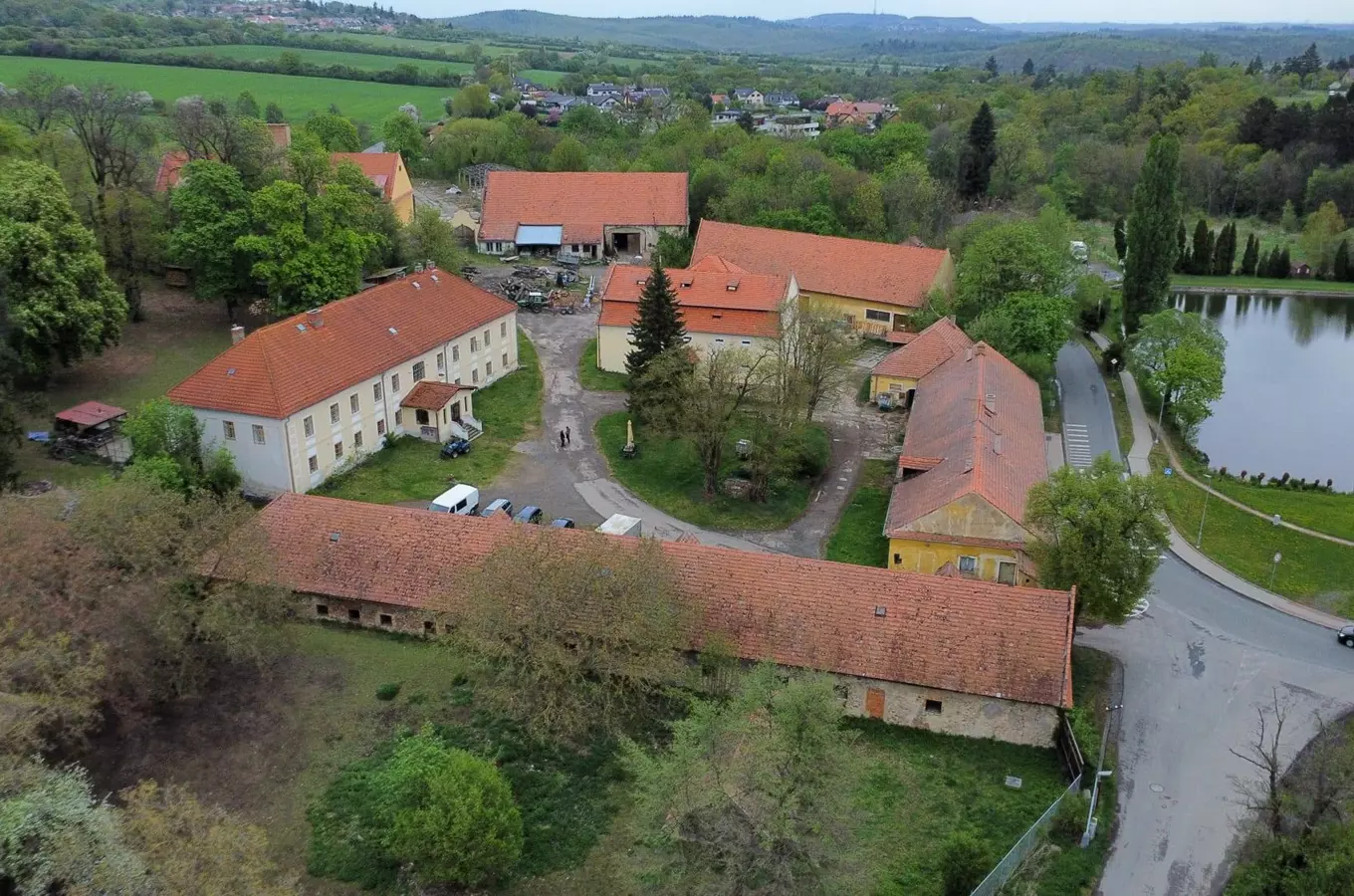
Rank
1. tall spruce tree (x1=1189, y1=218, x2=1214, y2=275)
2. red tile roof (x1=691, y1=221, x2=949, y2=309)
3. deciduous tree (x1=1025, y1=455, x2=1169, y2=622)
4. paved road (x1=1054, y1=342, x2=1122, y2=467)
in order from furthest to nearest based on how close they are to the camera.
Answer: tall spruce tree (x1=1189, y1=218, x2=1214, y2=275) → red tile roof (x1=691, y1=221, x2=949, y2=309) → paved road (x1=1054, y1=342, x2=1122, y2=467) → deciduous tree (x1=1025, y1=455, x2=1169, y2=622)

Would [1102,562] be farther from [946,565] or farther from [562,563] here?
[562,563]

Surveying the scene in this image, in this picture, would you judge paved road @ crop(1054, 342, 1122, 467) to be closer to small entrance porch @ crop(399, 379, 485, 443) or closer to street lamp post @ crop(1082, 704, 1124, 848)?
street lamp post @ crop(1082, 704, 1124, 848)

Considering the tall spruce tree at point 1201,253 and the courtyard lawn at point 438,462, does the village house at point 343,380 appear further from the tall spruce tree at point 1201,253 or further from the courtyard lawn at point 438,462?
the tall spruce tree at point 1201,253

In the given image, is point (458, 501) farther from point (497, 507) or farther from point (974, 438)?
point (974, 438)

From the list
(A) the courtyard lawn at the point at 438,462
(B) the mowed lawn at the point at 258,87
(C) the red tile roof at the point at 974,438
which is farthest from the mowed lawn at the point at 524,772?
(B) the mowed lawn at the point at 258,87

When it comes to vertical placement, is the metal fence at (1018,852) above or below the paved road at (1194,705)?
above

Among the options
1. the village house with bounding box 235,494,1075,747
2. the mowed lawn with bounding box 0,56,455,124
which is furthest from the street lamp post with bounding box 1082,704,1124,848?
the mowed lawn with bounding box 0,56,455,124

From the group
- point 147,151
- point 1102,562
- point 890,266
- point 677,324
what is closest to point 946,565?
point 1102,562
